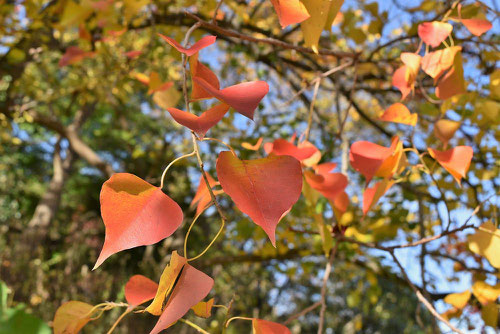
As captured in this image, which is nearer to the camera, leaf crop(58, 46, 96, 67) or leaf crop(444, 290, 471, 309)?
leaf crop(444, 290, 471, 309)

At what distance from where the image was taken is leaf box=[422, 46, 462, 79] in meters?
0.53

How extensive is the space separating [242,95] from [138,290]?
0.22 metres

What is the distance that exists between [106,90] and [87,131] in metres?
6.98

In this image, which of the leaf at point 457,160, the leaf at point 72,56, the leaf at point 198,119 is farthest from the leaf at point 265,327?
the leaf at point 72,56

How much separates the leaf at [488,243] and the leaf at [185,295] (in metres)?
0.37

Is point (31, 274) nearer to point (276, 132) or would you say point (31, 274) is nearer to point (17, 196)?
point (276, 132)

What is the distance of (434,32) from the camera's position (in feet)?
1.88

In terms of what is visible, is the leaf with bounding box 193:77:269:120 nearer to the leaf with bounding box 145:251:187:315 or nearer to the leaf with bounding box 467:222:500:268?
the leaf with bounding box 145:251:187:315

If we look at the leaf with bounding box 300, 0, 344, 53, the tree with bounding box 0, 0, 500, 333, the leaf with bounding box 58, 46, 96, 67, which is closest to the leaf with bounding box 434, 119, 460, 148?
the tree with bounding box 0, 0, 500, 333

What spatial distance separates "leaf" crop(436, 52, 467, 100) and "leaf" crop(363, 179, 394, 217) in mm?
146

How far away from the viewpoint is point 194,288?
0.32 metres

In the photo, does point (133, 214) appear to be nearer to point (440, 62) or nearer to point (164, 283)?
point (164, 283)

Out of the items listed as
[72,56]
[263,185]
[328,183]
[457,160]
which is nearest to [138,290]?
[263,185]

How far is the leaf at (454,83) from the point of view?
1.80ft
